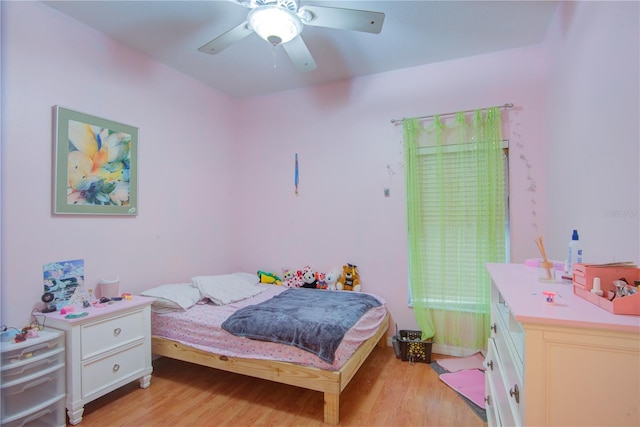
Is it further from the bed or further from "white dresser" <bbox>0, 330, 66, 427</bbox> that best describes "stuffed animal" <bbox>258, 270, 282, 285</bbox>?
"white dresser" <bbox>0, 330, 66, 427</bbox>

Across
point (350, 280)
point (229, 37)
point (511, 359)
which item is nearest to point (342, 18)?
point (229, 37)

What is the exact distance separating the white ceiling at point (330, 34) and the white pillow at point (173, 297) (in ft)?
6.60

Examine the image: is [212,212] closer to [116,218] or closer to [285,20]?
[116,218]

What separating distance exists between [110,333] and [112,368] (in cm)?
23

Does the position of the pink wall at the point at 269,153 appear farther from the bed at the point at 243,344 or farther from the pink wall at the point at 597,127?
the bed at the point at 243,344

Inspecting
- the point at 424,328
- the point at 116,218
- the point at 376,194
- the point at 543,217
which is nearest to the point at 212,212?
the point at 116,218

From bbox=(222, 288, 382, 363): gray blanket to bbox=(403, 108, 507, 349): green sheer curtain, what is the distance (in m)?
0.59

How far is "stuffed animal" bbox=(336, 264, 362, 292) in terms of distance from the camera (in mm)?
3119

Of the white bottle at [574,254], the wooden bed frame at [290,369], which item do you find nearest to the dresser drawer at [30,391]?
the wooden bed frame at [290,369]

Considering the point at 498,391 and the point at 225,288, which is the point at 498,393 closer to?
the point at 498,391

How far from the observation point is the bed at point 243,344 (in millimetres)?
1949

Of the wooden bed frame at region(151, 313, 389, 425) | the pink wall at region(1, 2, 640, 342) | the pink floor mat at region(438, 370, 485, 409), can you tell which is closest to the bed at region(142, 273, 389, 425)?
the wooden bed frame at region(151, 313, 389, 425)

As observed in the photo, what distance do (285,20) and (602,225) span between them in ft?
6.23

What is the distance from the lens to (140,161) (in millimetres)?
2717
